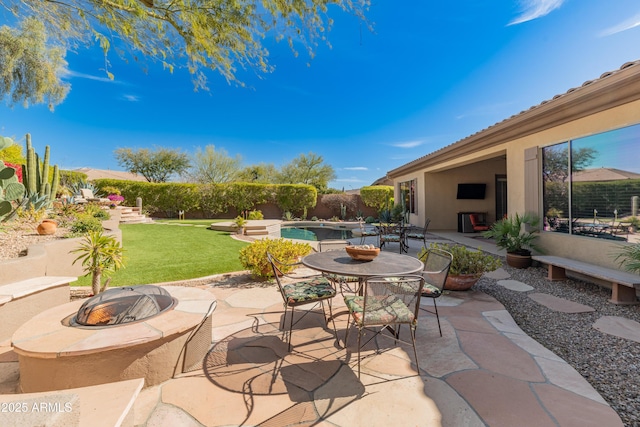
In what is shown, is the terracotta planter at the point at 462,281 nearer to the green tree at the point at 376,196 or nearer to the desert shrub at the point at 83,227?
the desert shrub at the point at 83,227

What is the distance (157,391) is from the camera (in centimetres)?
213

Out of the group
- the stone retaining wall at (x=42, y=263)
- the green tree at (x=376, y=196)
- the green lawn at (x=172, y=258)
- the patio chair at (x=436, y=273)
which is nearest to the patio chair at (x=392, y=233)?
the patio chair at (x=436, y=273)

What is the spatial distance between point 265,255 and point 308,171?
26647mm

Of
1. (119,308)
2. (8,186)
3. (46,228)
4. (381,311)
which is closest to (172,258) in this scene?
(46,228)

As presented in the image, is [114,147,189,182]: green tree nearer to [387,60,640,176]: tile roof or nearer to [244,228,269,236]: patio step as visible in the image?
[244,228,269,236]: patio step

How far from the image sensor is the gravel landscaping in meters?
2.17

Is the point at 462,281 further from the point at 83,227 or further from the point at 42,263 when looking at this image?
the point at 83,227

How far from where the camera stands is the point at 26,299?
3.19m

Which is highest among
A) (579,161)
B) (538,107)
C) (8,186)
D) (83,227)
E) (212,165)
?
(212,165)

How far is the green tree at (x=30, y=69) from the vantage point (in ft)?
32.6

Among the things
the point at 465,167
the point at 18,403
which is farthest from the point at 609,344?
the point at 465,167

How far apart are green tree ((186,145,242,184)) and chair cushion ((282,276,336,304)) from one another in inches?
1135

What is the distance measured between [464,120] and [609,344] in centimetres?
1963

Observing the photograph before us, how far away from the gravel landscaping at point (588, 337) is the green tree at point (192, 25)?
193 inches
